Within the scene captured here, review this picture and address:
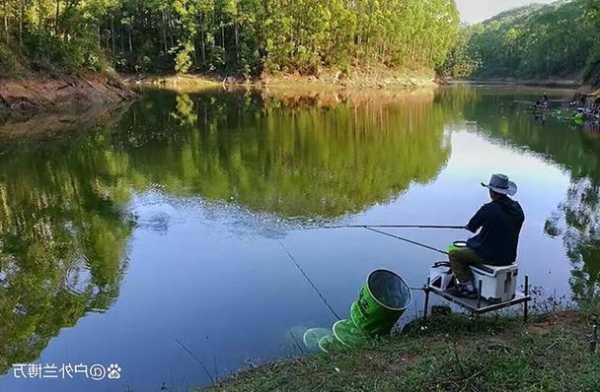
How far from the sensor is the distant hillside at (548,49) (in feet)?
264

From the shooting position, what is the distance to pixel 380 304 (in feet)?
22.7

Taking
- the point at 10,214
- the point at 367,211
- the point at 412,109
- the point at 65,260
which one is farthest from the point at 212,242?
the point at 412,109

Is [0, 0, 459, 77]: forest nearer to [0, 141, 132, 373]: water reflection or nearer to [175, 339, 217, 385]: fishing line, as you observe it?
[0, 141, 132, 373]: water reflection

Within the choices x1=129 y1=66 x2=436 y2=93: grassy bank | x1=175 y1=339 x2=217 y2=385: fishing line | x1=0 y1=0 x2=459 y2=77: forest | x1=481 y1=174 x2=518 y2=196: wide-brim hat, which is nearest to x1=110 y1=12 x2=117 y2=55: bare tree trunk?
x1=0 y1=0 x2=459 y2=77: forest

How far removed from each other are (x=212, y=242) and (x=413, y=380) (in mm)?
7390

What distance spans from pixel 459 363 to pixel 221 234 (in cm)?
806

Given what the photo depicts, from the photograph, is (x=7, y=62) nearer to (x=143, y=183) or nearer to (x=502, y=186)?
(x=143, y=183)

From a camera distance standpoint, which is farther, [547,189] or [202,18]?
[202,18]

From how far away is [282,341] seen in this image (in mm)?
7875

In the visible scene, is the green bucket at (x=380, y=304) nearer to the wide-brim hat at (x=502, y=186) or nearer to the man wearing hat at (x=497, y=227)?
the man wearing hat at (x=497, y=227)

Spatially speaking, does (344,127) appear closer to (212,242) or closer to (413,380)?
(212,242)

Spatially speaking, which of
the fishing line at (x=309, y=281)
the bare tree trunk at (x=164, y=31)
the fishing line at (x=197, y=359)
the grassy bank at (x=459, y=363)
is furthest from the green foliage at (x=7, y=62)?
the bare tree trunk at (x=164, y=31)

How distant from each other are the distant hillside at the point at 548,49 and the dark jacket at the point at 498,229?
5120cm

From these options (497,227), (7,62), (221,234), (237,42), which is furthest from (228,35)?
(497,227)
